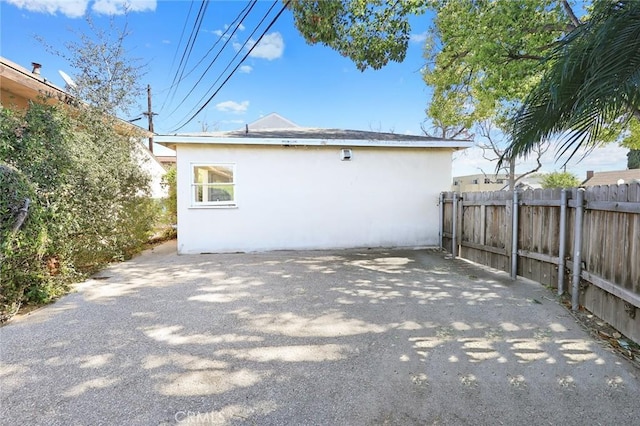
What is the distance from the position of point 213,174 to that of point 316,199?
9.33 ft

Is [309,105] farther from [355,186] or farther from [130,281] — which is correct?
[130,281]

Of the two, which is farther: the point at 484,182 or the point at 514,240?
the point at 484,182

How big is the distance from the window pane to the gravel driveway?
3681 mm

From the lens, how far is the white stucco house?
26.1ft

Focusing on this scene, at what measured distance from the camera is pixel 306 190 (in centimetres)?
840

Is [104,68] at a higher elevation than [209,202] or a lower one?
higher

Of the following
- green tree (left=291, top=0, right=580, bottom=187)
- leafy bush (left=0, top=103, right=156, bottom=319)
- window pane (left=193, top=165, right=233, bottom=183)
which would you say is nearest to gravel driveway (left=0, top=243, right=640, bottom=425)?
leafy bush (left=0, top=103, right=156, bottom=319)

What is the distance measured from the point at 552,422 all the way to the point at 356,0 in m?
8.56

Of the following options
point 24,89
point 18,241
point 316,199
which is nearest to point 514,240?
point 316,199

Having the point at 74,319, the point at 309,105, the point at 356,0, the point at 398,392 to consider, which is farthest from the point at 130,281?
the point at 309,105

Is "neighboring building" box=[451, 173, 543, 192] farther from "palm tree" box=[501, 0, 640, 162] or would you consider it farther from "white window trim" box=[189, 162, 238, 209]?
"palm tree" box=[501, 0, 640, 162]

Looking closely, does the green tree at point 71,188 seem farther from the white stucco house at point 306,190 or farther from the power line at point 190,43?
the power line at point 190,43

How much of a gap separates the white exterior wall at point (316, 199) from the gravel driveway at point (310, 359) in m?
3.07

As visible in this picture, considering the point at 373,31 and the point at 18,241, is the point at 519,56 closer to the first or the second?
the point at 373,31
